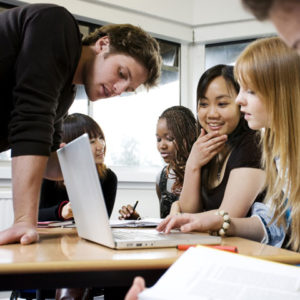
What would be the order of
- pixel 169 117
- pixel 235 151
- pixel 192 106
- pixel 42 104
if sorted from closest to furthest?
pixel 42 104, pixel 235 151, pixel 169 117, pixel 192 106

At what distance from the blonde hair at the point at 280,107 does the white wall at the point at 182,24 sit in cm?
205

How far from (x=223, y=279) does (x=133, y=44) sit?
87 centimetres

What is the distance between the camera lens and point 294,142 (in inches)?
47.9

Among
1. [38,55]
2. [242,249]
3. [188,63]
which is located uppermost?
[188,63]

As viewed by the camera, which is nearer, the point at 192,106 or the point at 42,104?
the point at 42,104

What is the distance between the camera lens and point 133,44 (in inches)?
53.0

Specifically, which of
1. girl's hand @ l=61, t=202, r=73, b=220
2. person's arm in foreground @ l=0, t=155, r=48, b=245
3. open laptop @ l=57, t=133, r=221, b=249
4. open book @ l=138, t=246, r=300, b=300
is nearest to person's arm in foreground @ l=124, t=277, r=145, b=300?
open book @ l=138, t=246, r=300, b=300

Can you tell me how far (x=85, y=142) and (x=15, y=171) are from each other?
1.02 ft

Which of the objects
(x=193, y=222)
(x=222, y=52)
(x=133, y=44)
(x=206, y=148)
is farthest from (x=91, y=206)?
(x=222, y=52)

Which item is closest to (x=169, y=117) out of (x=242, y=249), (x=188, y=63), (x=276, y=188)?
(x=276, y=188)

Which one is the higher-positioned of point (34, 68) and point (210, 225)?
point (34, 68)

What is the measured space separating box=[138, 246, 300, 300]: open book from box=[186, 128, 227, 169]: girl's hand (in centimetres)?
84

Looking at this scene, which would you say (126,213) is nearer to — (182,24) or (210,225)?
(210,225)

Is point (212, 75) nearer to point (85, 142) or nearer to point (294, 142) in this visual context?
point (294, 142)
